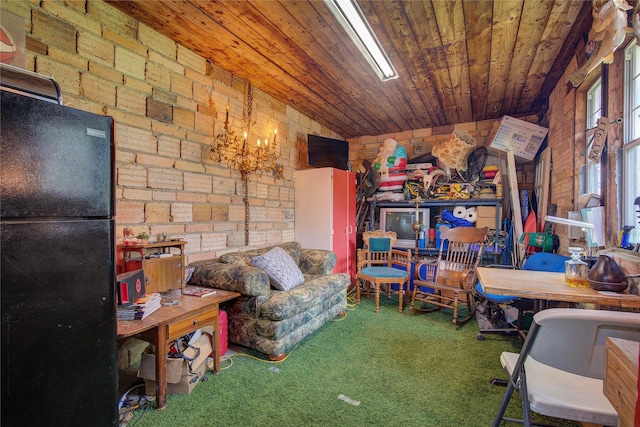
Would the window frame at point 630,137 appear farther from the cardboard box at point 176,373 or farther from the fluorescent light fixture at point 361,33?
the cardboard box at point 176,373

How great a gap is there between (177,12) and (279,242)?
8.78ft

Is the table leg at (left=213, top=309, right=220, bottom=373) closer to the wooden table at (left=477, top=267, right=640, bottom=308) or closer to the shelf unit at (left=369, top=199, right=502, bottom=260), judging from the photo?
the wooden table at (left=477, top=267, right=640, bottom=308)

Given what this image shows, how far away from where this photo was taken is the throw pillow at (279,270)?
279cm

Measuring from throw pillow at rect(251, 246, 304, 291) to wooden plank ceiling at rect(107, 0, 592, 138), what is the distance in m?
1.97

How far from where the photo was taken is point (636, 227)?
1934 millimetres

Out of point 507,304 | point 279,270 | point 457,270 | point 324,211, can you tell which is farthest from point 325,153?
point 507,304

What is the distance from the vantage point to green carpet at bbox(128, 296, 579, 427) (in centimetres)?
172

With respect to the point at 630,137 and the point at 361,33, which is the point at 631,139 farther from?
the point at 361,33

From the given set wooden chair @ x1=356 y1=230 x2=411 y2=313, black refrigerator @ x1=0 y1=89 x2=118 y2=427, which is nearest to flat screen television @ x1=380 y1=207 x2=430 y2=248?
wooden chair @ x1=356 y1=230 x2=411 y2=313

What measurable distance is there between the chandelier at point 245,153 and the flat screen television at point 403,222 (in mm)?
2127

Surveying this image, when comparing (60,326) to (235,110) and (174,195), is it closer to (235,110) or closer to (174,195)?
(174,195)

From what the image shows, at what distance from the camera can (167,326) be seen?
1.85m

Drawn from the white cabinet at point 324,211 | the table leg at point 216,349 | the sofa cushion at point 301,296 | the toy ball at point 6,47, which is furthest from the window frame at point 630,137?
the toy ball at point 6,47

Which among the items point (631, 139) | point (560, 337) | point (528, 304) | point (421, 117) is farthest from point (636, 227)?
point (421, 117)
